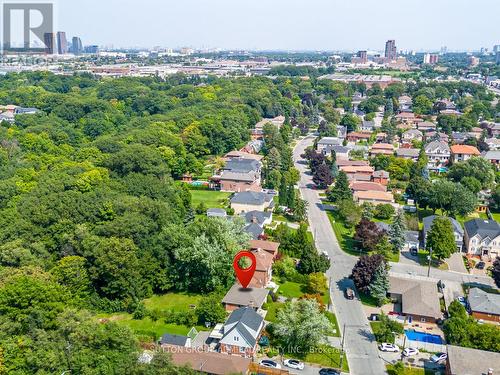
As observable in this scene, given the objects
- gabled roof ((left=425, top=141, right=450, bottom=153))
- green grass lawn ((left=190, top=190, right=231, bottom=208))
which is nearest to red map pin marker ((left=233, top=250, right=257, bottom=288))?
green grass lawn ((left=190, top=190, right=231, bottom=208))

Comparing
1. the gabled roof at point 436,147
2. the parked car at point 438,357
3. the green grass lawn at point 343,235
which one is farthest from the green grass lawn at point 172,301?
the gabled roof at point 436,147

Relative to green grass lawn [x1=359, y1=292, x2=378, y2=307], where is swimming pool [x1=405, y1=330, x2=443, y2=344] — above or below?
below

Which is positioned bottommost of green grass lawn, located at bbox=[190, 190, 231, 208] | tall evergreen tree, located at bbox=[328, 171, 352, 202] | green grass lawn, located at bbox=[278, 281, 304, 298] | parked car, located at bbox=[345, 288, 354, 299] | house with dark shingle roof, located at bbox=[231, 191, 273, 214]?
green grass lawn, located at bbox=[278, 281, 304, 298]

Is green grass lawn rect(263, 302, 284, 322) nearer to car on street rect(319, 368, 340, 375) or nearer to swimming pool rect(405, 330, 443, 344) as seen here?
car on street rect(319, 368, 340, 375)

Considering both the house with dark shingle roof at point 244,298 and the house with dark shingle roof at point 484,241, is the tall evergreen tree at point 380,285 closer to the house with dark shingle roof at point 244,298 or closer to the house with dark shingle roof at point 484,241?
the house with dark shingle roof at point 244,298

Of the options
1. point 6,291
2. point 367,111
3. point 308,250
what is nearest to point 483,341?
point 308,250

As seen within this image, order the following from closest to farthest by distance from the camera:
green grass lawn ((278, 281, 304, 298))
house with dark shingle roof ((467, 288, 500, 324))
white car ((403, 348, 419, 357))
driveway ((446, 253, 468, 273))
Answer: white car ((403, 348, 419, 357)) → house with dark shingle roof ((467, 288, 500, 324)) → green grass lawn ((278, 281, 304, 298)) → driveway ((446, 253, 468, 273))

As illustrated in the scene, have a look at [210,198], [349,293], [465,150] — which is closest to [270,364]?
[349,293]

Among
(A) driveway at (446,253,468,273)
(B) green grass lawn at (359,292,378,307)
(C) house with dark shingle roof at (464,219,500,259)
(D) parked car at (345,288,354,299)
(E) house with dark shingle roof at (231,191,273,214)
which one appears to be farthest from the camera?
(E) house with dark shingle roof at (231,191,273,214)

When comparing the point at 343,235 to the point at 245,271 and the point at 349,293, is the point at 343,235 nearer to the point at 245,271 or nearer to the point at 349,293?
the point at 349,293
